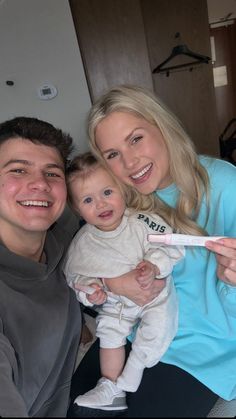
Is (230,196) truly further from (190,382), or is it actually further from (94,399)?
(94,399)

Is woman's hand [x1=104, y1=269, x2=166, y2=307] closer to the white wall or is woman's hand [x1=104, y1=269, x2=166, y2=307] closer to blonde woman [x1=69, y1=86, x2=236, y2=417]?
blonde woman [x1=69, y1=86, x2=236, y2=417]

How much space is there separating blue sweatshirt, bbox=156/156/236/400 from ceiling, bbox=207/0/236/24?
11.9 feet

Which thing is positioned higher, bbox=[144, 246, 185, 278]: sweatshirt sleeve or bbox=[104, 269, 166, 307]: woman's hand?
bbox=[144, 246, 185, 278]: sweatshirt sleeve

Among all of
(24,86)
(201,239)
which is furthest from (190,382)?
(24,86)

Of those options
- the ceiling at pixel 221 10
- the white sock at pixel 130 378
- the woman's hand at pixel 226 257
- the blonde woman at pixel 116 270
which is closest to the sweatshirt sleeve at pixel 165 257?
the blonde woman at pixel 116 270

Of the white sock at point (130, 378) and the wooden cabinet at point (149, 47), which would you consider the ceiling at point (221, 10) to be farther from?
the white sock at point (130, 378)

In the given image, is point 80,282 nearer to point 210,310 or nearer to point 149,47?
point 210,310

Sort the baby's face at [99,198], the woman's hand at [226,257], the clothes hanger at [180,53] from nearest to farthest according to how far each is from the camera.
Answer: the woman's hand at [226,257] < the baby's face at [99,198] < the clothes hanger at [180,53]

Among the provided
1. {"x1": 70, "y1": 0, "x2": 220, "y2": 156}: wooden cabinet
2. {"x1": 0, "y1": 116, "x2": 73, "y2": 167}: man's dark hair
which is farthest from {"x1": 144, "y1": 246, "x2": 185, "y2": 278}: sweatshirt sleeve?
{"x1": 70, "y1": 0, "x2": 220, "y2": 156}: wooden cabinet

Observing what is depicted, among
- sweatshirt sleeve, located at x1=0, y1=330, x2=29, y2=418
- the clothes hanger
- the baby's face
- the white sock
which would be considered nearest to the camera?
sweatshirt sleeve, located at x1=0, y1=330, x2=29, y2=418

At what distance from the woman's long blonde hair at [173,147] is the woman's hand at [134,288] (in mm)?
177

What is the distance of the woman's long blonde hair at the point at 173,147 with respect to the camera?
95cm

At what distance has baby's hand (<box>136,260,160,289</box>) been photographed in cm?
87

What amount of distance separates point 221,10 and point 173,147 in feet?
13.5
